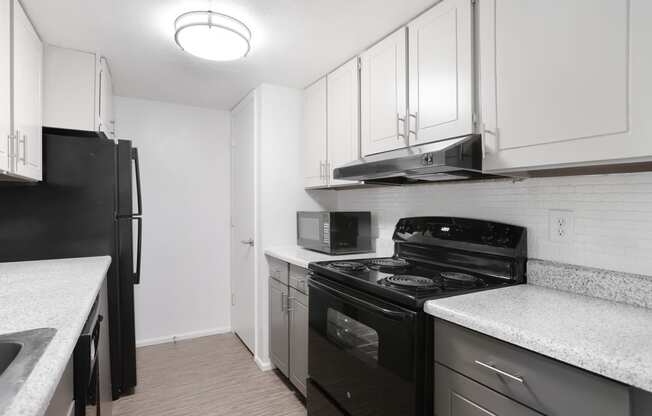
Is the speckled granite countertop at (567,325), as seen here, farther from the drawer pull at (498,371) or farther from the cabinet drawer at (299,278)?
the cabinet drawer at (299,278)

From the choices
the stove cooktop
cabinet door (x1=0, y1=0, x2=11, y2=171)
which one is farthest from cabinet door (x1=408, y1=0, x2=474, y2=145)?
cabinet door (x1=0, y1=0, x2=11, y2=171)

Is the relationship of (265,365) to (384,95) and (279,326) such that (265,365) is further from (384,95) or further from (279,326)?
(384,95)

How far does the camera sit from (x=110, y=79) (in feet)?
8.18

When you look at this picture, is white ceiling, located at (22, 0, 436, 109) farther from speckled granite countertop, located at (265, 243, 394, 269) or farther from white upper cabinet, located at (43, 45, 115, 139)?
speckled granite countertop, located at (265, 243, 394, 269)

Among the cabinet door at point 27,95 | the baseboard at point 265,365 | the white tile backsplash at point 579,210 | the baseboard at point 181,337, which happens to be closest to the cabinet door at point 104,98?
the cabinet door at point 27,95

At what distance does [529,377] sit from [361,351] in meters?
0.73

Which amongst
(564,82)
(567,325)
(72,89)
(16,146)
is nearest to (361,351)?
(567,325)

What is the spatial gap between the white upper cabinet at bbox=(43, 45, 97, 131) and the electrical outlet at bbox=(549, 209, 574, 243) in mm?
2417

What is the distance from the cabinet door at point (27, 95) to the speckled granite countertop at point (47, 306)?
A: 46cm

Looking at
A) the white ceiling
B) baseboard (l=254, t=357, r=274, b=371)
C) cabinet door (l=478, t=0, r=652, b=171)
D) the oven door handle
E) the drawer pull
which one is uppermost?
the white ceiling

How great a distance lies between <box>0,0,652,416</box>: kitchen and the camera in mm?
983

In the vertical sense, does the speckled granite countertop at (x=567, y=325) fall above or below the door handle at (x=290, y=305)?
above

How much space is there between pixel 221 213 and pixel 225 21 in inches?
78.4

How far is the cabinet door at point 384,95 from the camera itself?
176 cm
